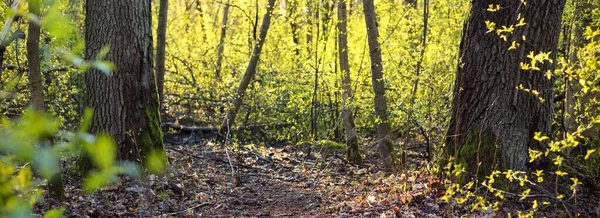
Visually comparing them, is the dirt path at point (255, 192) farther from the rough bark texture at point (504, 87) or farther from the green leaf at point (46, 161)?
the green leaf at point (46, 161)

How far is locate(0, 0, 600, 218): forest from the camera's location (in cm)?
398

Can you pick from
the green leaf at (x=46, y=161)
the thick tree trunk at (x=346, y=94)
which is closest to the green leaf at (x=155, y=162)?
the thick tree trunk at (x=346, y=94)

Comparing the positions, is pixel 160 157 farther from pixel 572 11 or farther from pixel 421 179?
pixel 572 11

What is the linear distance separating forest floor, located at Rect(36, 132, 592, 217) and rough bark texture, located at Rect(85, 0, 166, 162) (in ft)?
2.05

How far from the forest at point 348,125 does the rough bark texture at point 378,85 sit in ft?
0.07

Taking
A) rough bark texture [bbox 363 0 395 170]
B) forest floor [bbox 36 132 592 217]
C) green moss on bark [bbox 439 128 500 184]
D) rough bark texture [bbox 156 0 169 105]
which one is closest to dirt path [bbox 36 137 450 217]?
forest floor [bbox 36 132 592 217]

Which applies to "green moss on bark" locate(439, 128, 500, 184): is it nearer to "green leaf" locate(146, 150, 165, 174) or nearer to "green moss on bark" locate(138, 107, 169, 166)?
"green leaf" locate(146, 150, 165, 174)

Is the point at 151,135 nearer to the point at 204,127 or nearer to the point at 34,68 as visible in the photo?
the point at 34,68

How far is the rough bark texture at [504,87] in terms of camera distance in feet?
16.8

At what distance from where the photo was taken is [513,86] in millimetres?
5188

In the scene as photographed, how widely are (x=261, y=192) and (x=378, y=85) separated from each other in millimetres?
2484

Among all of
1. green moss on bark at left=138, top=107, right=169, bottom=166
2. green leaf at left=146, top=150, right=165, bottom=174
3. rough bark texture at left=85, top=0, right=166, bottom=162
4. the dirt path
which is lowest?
the dirt path

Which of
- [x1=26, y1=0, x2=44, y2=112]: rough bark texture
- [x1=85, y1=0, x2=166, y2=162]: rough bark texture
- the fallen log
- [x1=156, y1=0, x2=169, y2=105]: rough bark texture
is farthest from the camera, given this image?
the fallen log

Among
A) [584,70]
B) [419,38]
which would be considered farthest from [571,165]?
[419,38]
